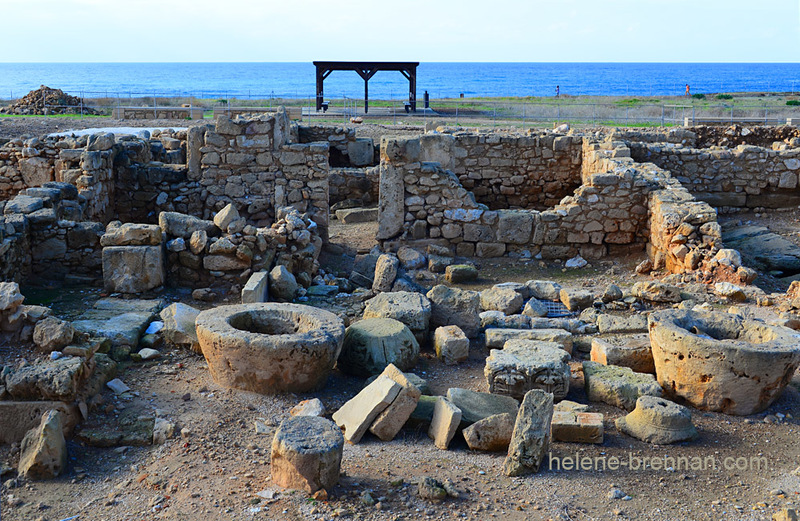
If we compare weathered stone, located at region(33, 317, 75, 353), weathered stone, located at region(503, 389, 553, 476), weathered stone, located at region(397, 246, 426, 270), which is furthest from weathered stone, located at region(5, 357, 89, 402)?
weathered stone, located at region(397, 246, 426, 270)

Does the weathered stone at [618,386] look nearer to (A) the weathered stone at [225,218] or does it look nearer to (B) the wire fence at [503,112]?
(A) the weathered stone at [225,218]

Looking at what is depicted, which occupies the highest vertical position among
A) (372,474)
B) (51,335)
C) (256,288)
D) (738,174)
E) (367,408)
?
(738,174)

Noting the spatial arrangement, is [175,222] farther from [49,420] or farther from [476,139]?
[476,139]

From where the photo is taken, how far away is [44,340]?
19.8 ft

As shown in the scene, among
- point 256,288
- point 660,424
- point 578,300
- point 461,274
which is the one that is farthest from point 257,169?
point 660,424

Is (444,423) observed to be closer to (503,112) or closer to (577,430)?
(577,430)

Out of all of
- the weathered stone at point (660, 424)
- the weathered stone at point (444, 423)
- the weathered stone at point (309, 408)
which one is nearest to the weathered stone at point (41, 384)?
the weathered stone at point (309, 408)

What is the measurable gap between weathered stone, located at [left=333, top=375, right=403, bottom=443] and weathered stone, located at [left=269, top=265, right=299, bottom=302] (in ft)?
10.8

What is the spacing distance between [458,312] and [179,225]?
12.0 feet

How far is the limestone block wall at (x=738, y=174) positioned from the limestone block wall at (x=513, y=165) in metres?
1.84

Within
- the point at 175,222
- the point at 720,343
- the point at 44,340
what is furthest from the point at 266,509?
the point at 175,222

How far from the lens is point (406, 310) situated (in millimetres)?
7523

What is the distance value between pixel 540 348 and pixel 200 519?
3.52m

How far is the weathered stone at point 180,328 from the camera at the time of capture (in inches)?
284
